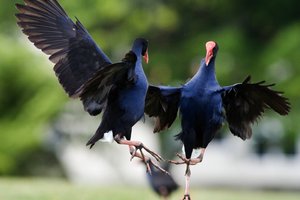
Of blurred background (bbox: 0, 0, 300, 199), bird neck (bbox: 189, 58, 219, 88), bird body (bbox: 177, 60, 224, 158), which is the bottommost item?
bird body (bbox: 177, 60, 224, 158)

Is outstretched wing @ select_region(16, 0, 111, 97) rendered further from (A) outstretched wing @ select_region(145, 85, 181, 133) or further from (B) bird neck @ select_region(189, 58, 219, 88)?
(B) bird neck @ select_region(189, 58, 219, 88)

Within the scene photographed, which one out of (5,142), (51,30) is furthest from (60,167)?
(51,30)

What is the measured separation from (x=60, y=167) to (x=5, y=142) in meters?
1.61

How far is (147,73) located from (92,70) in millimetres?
14487

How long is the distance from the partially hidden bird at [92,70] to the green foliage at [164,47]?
10542mm

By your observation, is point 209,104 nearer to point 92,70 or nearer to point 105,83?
point 105,83

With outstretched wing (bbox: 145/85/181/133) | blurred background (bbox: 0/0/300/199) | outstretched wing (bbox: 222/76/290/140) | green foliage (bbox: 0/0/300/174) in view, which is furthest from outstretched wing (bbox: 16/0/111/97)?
green foliage (bbox: 0/0/300/174)

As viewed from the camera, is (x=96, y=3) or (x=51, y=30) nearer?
(x=51, y=30)

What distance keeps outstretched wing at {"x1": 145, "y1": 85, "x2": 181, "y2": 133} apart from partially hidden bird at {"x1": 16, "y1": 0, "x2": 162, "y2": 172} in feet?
1.05

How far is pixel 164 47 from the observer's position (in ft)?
75.5

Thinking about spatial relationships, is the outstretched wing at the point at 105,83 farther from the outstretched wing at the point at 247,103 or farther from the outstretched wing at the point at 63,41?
the outstretched wing at the point at 247,103

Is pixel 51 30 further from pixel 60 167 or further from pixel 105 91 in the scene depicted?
pixel 60 167

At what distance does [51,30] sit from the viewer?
27.8 feet

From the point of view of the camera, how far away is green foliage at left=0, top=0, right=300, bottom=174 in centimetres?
1919
